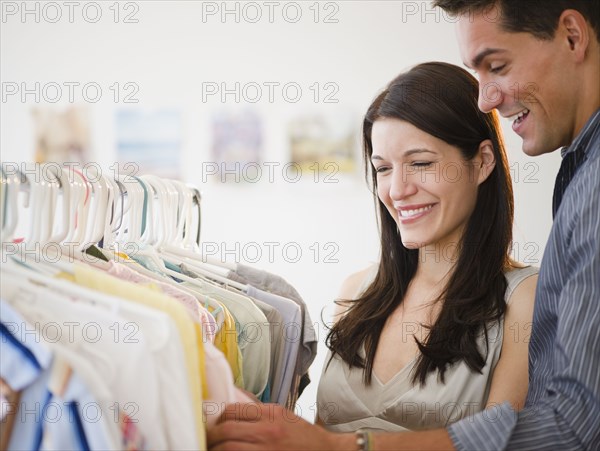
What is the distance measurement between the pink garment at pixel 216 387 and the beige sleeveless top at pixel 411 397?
22.3 inches

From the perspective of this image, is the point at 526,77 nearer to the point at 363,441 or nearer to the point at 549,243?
the point at 549,243

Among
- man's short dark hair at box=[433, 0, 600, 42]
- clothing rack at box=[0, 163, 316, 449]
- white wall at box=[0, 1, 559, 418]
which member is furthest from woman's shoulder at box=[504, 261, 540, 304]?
white wall at box=[0, 1, 559, 418]

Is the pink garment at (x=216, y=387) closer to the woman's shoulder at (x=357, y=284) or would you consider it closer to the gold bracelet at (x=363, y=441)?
the gold bracelet at (x=363, y=441)

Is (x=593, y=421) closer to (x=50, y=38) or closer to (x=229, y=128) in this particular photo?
(x=229, y=128)

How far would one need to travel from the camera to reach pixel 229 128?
3.45 metres

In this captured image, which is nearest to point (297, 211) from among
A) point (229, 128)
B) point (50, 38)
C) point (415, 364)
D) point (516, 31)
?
point (229, 128)

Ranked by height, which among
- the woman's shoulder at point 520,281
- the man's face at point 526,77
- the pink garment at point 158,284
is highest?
the man's face at point 526,77

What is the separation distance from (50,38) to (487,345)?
9.58 feet

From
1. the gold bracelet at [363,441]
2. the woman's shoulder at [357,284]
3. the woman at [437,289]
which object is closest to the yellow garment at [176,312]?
the gold bracelet at [363,441]

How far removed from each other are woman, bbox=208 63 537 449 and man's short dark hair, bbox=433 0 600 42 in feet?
1.14

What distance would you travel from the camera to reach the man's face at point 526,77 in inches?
46.3

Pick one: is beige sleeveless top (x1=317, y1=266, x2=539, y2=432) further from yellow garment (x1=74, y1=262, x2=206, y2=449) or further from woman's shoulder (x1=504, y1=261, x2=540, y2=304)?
yellow garment (x1=74, y1=262, x2=206, y2=449)

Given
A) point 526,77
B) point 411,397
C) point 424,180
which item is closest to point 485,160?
point 424,180

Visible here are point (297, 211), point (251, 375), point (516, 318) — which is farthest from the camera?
point (297, 211)
